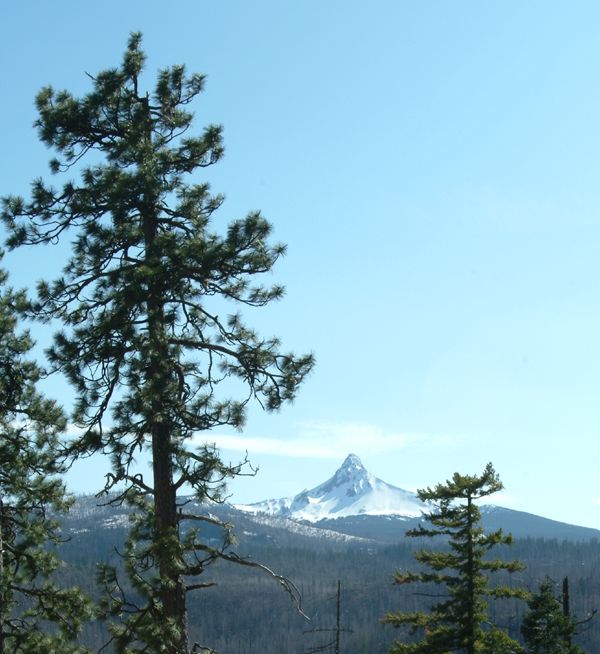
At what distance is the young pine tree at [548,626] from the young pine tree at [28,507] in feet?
56.6

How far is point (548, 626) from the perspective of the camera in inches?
1353

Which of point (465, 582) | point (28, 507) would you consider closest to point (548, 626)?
point (465, 582)

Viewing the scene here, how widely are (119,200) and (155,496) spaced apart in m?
4.89

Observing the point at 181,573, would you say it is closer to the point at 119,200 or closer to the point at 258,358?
the point at 258,358

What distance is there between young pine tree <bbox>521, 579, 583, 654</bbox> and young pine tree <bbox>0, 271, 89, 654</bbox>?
17.2 m

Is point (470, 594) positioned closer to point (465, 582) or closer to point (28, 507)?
point (465, 582)

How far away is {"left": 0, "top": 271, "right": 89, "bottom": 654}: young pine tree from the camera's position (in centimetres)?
2412

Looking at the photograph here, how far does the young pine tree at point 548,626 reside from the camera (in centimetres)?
3394

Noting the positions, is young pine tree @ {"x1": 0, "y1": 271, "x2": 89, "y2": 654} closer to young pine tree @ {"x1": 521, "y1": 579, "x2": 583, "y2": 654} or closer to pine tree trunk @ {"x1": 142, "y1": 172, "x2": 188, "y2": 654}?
pine tree trunk @ {"x1": 142, "y1": 172, "x2": 188, "y2": 654}

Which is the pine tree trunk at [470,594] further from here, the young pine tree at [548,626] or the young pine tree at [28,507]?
the young pine tree at [28,507]

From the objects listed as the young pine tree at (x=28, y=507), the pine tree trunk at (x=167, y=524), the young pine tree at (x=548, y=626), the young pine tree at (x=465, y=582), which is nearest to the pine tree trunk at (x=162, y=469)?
the pine tree trunk at (x=167, y=524)

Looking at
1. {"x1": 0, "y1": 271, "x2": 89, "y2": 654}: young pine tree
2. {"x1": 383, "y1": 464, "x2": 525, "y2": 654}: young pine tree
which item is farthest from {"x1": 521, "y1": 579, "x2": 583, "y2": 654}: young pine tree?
{"x1": 0, "y1": 271, "x2": 89, "y2": 654}: young pine tree

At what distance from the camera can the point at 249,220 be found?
16.0 m

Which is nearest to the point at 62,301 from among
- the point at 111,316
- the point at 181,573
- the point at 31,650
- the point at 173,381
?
the point at 111,316
